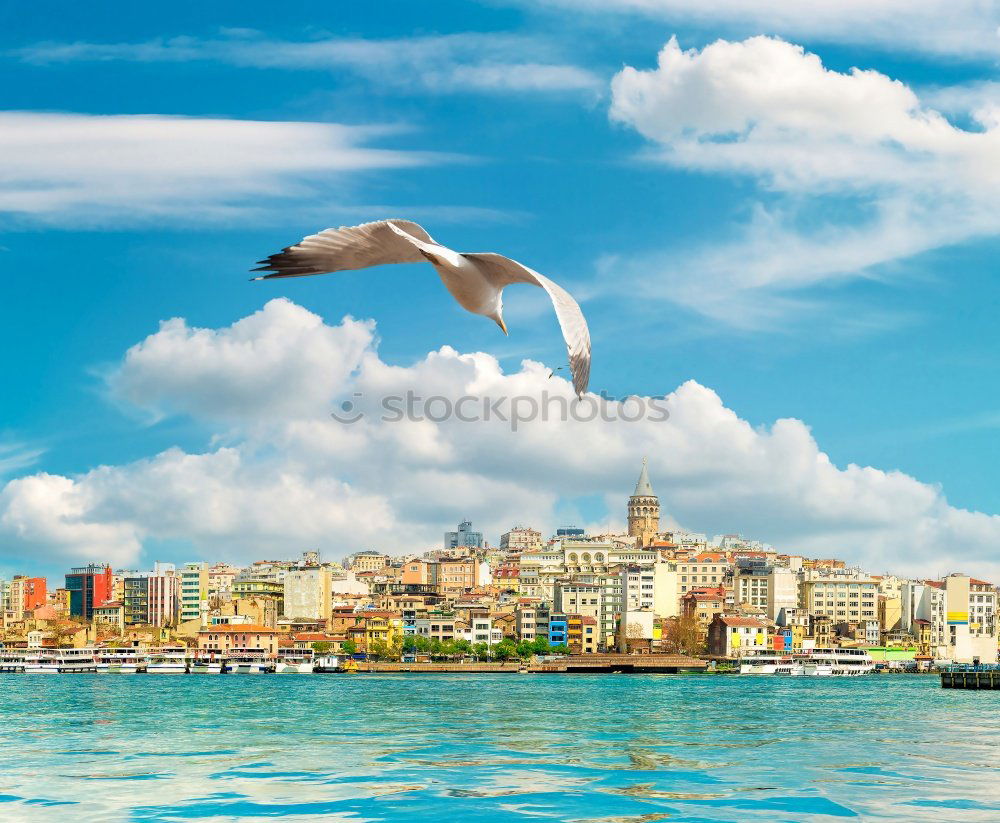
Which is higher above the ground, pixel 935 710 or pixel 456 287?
pixel 456 287

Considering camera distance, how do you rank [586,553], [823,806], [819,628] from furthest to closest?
[586,553]
[819,628]
[823,806]

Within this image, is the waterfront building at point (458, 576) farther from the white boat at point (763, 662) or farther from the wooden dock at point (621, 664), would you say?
the white boat at point (763, 662)

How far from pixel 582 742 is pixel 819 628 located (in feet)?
173

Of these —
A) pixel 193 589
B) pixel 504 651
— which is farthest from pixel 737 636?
pixel 193 589

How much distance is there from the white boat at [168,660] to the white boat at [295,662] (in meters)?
3.76

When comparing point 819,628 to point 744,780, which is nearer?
point 744,780

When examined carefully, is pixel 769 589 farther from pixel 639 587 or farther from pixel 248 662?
pixel 248 662

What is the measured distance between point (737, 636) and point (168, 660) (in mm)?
23472

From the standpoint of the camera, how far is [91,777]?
14.8 meters

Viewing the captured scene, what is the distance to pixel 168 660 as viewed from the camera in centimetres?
6303

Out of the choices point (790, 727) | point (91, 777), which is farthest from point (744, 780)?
point (790, 727)

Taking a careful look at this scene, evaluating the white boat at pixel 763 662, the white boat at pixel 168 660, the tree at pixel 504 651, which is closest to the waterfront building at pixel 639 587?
the white boat at pixel 763 662

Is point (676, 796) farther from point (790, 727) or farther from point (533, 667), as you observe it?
point (533, 667)

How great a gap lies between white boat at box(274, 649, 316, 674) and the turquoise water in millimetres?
29149
